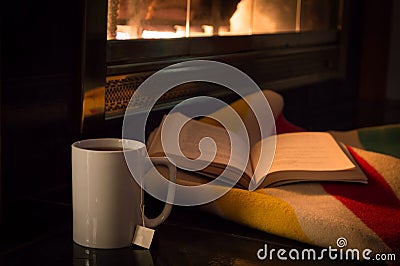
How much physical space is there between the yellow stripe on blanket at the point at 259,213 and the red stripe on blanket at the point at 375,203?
3.2 inches

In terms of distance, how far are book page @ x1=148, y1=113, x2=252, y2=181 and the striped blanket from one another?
0.06 meters

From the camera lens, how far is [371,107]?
2.10m

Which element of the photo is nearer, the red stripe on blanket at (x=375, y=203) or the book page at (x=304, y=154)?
the red stripe on blanket at (x=375, y=203)

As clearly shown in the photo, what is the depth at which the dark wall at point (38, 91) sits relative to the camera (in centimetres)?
96

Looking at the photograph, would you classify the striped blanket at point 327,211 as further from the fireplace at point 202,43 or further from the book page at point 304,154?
the fireplace at point 202,43

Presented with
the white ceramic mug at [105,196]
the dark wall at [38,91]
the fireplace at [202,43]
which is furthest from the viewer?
the fireplace at [202,43]

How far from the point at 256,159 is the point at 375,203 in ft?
0.69

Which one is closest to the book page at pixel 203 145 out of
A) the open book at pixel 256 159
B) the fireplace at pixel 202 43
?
the open book at pixel 256 159

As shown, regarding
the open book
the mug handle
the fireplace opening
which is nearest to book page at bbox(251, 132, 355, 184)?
the open book

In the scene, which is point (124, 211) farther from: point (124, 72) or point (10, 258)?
point (124, 72)

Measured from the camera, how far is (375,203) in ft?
3.20

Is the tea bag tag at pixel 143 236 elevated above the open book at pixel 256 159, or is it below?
below

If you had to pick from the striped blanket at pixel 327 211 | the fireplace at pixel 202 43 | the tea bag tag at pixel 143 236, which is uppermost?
the fireplace at pixel 202 43

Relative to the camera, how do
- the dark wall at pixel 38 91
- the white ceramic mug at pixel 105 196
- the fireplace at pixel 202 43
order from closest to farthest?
the white ceramic mug at pixel 105 196
the dark wall at pixel 38 91
the fireplace at pixel 202 43
